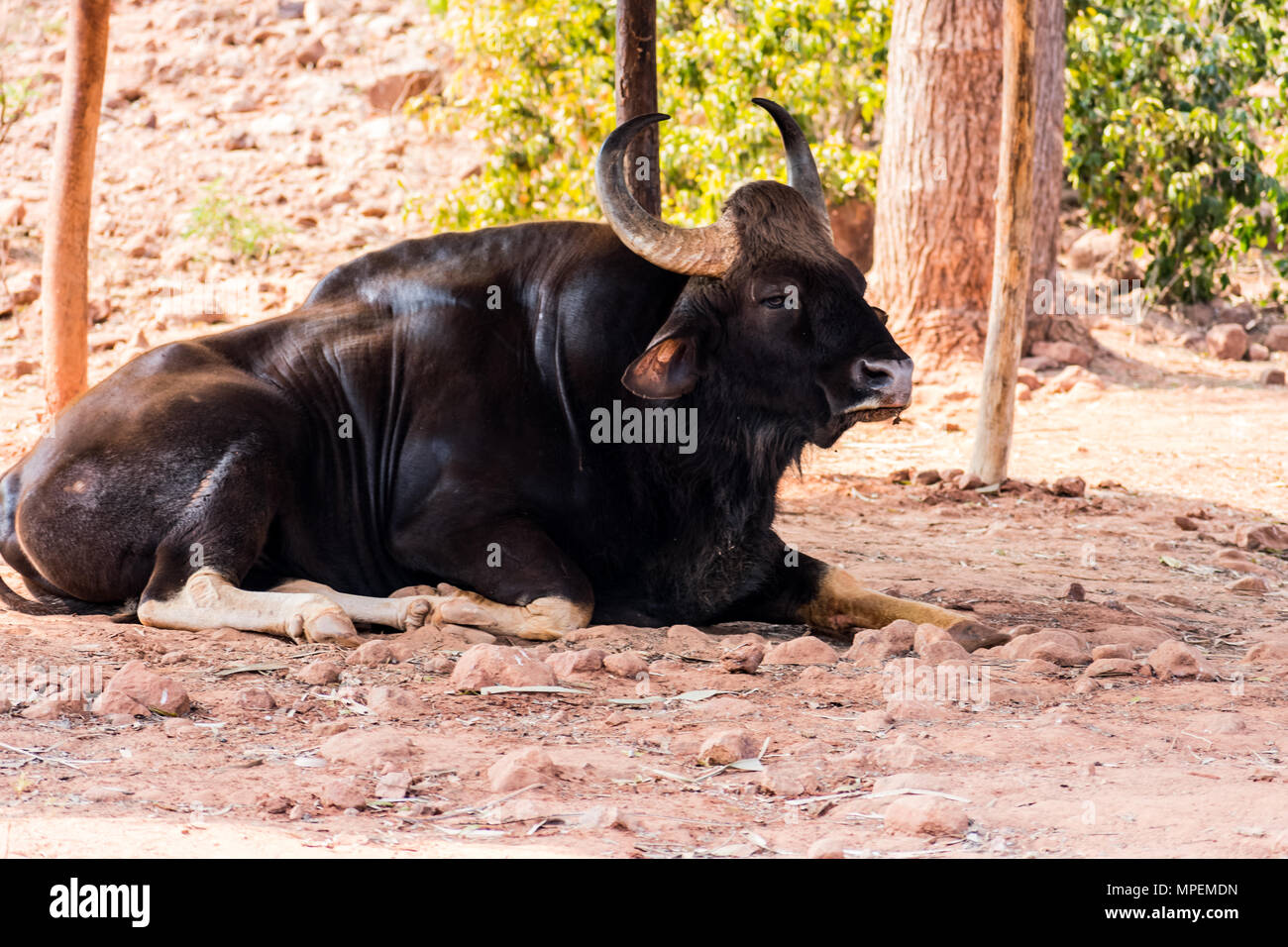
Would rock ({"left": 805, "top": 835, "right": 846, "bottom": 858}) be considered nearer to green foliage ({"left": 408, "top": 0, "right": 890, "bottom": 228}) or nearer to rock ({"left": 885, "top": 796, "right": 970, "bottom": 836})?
rock ({"left": 885, "top": 796, "right": 970, "bottom": 836})

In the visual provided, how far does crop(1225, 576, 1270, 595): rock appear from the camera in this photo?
6.13m

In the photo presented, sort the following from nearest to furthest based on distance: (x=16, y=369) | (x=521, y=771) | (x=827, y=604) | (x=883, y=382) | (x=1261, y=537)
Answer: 1. (x=521, y=771)
2. (x=883, y=382)
3. (x=827, y=604)
4. (x=1261, y=537)
5. (x=16, y=369)

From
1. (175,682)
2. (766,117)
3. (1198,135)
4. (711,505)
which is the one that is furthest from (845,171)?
(175,682)

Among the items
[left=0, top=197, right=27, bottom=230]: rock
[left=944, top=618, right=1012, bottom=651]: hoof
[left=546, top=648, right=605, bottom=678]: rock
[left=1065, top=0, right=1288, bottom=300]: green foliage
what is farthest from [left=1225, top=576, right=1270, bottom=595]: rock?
[left=0, top=197, right=27, bottom=230]: rock

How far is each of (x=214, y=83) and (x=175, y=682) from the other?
46.3 feet

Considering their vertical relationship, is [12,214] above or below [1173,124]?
below

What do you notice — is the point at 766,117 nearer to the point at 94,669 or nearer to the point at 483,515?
the point at 483,515

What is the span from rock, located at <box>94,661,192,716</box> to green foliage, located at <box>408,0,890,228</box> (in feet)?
28.0

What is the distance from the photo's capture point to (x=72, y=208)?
795 cm

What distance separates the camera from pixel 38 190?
14188 mm

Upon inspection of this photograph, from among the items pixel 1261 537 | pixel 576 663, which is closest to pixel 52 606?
pixel 576 663

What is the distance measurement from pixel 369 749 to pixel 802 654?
1632 mm

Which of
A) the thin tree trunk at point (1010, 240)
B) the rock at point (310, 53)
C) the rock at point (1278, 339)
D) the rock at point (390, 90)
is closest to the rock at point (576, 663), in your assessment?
the thin tree trunk at point (1010, 240)

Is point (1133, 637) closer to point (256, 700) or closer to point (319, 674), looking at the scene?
point (319, 674)
